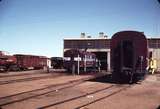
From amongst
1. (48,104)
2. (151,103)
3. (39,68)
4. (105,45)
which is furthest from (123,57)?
(105,45)

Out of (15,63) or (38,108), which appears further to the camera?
(15,63)

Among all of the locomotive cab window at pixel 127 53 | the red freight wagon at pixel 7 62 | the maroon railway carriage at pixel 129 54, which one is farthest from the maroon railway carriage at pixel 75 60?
the locomotive cab window at pixel 127 53

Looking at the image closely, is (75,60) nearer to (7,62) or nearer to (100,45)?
(7,62)

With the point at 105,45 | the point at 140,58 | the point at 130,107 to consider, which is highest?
the point at 105,45

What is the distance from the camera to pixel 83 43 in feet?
189

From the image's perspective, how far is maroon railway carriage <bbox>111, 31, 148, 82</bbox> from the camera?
21.2 meters

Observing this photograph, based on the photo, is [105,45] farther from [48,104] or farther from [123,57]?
[48,104]

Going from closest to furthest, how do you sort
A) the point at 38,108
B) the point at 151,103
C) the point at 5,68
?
the point at 38,108 < the point at 151,103 < the point at 5,68

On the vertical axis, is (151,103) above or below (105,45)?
below

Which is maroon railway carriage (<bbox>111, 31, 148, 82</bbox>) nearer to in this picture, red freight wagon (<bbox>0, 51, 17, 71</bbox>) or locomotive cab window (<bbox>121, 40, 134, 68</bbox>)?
locomotive cab window (<bbox>121, 40, 134, 68</bbox>)

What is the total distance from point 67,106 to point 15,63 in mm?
29727

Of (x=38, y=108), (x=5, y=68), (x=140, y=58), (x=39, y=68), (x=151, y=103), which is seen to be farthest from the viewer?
(x=39, y=68)

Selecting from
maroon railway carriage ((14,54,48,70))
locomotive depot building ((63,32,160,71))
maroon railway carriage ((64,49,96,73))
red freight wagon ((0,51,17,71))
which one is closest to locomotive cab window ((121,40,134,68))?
maroon railway carriage ((64,49,96,73))

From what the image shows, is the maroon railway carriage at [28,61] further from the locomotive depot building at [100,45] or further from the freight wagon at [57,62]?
the locomotive depot building at [100,45]
